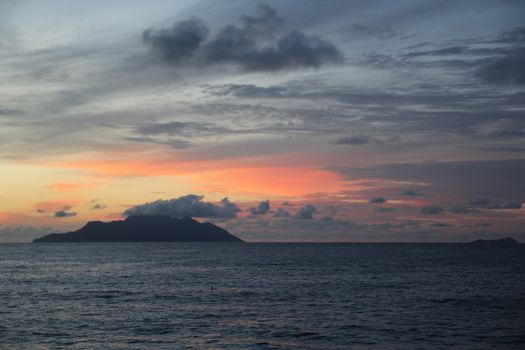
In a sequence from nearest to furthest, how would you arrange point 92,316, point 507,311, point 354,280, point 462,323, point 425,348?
Answer: point 425,348 → point 462,323 → point 92,316 → point 507,311 → point 354,280

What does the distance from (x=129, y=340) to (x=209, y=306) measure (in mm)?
22990

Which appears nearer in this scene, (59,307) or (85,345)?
(85,345)

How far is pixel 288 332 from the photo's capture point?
177 ft

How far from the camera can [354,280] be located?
11188 centimetres

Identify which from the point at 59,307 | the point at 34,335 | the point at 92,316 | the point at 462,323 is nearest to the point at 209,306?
the point at 92,316

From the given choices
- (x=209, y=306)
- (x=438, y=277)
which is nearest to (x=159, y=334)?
(x=209, y=306)

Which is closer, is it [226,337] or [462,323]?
[226,337]

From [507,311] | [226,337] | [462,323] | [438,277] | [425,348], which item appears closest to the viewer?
[425,348]

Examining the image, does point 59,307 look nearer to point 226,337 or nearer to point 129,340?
point 129,340

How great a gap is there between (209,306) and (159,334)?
65.2 ft

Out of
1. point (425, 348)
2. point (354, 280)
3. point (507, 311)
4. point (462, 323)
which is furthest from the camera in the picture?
point (354, 280)

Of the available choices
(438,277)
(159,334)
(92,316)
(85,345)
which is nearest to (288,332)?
(159,334)

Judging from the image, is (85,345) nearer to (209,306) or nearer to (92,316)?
(92,316)

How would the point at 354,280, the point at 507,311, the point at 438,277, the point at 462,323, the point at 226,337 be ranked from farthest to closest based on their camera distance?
the point at 438,277, the point at 354,280, the point at 507,311, the point at 462,323, the point at 226,337
